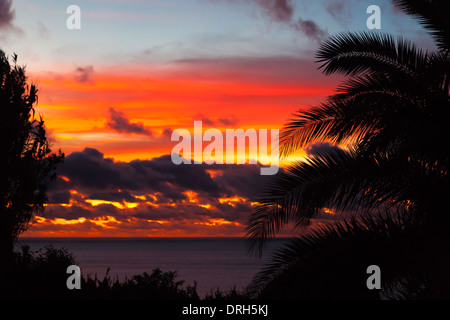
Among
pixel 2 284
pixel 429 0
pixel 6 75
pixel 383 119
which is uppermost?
pixel 6 75

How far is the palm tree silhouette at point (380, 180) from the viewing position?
29.1 feet

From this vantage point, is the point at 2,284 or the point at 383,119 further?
the point at 2,284

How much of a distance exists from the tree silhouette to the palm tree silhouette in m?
10.8

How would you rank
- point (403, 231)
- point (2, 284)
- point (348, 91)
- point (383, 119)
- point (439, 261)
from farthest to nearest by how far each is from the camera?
point (2, 284) < point (348, 91) < point (383, 119) < point (403, 231) < point (439, 261)

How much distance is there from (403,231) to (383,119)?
2.09 meters

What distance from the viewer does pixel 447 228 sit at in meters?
8.77

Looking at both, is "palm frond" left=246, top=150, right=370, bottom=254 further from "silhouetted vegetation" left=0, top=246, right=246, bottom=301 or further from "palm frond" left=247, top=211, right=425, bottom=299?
"silhouetted vegetation" left=0, top=246, right=246, bottom=301

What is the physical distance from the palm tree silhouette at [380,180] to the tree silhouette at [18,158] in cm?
1084

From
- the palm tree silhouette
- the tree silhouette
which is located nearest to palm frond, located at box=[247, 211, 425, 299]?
the palm tree silhouette

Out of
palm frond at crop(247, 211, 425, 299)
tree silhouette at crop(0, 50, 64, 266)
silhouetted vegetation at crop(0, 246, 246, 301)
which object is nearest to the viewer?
palm frond at crop(247, 211, 425, 299)

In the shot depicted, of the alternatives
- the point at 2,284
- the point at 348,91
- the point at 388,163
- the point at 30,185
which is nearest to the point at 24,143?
the point at 30,185

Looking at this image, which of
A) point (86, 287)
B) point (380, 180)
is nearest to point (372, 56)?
point (380, 180)

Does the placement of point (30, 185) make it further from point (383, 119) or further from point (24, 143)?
point (383, 119)

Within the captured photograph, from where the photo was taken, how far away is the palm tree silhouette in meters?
8.88
